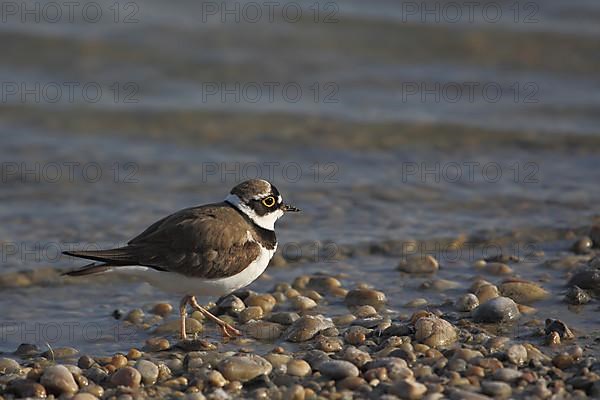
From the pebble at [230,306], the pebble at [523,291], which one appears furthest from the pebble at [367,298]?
the pebble at [523,291]

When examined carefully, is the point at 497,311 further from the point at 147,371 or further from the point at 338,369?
the point at 147,371

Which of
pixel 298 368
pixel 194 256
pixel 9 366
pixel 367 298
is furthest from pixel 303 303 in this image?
pixel 9 366

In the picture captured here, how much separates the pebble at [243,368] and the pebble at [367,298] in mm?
1903

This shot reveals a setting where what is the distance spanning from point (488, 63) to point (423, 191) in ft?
17.6

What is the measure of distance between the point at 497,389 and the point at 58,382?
8.93 ft

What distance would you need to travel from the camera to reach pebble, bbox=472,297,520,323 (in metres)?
7.36

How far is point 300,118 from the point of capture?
14.0 metres

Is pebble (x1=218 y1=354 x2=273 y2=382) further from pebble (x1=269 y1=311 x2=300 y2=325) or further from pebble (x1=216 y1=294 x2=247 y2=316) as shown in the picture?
pebble (x1=216 y1=294 x2=247 y2=316)

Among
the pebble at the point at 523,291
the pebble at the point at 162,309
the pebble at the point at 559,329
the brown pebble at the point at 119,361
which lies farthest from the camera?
the pebble at the point at 162,309

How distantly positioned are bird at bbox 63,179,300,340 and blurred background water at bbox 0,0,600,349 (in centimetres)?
112

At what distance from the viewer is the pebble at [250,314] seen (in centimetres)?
786

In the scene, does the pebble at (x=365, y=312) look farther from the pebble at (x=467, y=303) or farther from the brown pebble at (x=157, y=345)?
the brown pebble at (x=157, y=345)

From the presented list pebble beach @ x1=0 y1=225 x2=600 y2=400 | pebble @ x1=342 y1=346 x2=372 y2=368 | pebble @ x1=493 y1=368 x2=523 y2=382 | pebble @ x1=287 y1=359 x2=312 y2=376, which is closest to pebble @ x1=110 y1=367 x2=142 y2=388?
pebble beach @ x1=0 y1=225 x2=600 y2=400

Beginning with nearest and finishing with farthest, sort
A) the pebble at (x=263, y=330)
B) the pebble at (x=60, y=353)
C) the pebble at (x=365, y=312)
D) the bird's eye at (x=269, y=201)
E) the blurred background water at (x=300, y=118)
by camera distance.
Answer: the pebble at (x=60, y=353) → the pebble at (x=263, y=330) → the pebble at (x=365, y=312) → the bird's eye at (x=269, y=201) → the blurred background water at (x=300, y=118)
